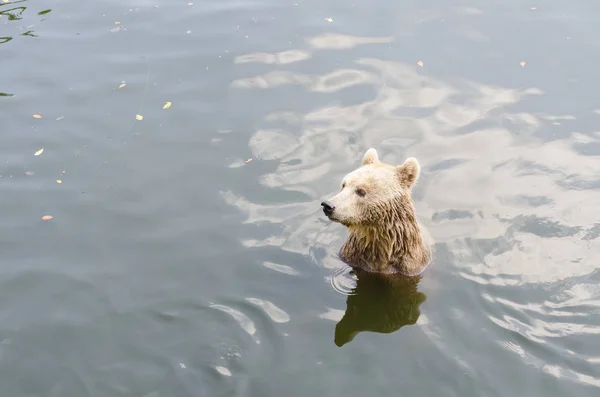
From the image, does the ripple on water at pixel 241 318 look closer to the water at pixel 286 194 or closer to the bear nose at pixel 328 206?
the water at pixel 286 194

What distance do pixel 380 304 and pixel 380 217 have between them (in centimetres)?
104

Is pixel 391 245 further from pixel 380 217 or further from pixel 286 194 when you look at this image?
pixel 286 194

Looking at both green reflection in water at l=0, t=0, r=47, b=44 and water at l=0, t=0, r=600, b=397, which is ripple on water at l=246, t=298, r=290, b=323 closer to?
water at l=0, t=0, r=600, b=397

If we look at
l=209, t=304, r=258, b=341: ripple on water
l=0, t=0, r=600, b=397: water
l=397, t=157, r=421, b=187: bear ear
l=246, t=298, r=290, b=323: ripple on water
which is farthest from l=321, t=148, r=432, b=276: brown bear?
l=209, t=304, r=258, b=341: ripple on water

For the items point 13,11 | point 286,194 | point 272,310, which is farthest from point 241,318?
point 13,11

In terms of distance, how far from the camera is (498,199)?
29.3ft

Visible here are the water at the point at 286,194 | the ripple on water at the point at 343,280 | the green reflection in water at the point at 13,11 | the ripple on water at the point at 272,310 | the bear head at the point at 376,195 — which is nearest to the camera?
the water at the point at 286,194

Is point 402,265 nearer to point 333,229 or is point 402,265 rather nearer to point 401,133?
point 333,229

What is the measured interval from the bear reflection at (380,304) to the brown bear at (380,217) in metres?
0.11

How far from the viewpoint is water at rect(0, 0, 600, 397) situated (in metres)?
6.92

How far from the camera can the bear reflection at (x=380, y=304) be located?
24.4 ft

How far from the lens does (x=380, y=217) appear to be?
24.1ft

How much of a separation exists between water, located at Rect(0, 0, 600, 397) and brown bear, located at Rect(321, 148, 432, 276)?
0.25 m

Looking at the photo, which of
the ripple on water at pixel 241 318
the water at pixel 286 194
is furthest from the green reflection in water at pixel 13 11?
the ripple on water at pixel 241 318
